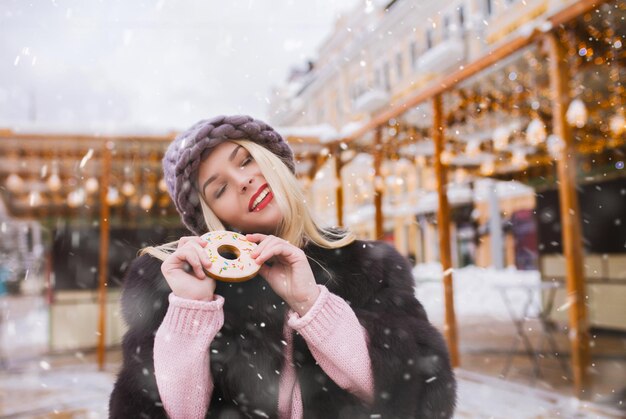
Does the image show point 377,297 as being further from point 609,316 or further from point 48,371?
point 609,316

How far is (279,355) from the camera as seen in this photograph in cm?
133

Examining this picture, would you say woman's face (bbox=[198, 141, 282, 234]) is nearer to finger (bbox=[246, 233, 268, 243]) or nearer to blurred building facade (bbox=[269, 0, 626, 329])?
finger (bbox=[246, 233, 268, 243])

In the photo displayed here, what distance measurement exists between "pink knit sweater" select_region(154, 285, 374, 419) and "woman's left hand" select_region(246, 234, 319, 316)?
0.09 ft

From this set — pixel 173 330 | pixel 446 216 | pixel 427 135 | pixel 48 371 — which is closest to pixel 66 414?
pixel 48 371

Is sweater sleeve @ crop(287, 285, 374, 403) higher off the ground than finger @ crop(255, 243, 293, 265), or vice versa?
finger @ crop(255, 243, 293, 265)

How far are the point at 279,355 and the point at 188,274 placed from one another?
32 cm

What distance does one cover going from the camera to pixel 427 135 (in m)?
8.46

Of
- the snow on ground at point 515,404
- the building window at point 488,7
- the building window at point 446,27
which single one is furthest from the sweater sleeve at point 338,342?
the building window at point 446,27

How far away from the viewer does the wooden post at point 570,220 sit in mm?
4355

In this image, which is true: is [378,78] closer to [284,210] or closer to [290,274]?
[284,210]

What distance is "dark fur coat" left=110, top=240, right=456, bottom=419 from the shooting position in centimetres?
129

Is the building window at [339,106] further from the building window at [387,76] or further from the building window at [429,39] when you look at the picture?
the building window at [429,39]

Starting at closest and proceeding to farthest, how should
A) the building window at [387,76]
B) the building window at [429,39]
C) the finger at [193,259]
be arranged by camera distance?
the finger at [193,259] → the building window at [429,39] → the building window at [387,76]

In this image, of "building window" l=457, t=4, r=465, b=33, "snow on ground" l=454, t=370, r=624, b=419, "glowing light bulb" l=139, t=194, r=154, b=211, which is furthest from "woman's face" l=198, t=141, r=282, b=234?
"building window" l=457, t=4, r=465, b=33
